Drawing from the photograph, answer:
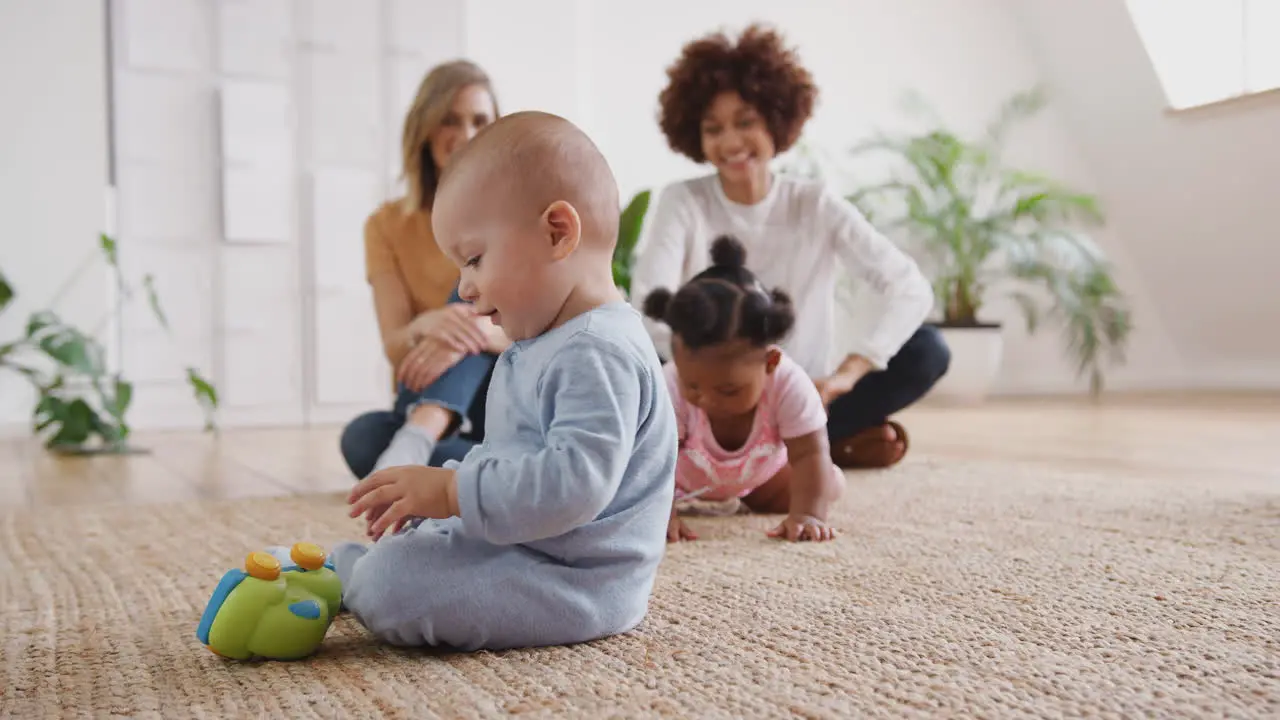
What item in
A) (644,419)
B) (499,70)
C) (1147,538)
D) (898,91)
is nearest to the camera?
(644,419)

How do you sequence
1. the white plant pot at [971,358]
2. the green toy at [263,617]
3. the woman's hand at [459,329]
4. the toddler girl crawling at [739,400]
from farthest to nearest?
the white plant pot at [971,358]
the woman's hand at [459,329]
the toddler girl crawling at [739,400]
the green toy at [263,617]

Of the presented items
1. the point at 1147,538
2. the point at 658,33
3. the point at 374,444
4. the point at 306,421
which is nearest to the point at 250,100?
the point at 306,421

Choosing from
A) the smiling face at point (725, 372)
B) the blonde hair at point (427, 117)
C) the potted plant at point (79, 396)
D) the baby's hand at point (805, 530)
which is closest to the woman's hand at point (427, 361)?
the blonde hair at point (427, 117)

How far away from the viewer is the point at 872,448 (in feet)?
7.77

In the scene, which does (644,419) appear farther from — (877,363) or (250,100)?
(250,100)

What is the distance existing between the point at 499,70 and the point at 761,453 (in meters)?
3.06

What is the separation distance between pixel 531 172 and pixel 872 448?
159cm

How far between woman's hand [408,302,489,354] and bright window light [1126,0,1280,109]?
146 inches

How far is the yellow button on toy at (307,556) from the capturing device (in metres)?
0.97

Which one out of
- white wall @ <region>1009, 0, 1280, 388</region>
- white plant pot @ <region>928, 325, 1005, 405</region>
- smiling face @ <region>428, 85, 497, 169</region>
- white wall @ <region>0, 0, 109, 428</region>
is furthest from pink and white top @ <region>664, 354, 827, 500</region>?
white wall @ <region>1009, 0, 1280, 388</region>

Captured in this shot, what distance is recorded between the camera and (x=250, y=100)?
393 cm

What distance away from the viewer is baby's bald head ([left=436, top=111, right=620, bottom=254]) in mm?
914

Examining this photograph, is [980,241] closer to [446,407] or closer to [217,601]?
[446,407]

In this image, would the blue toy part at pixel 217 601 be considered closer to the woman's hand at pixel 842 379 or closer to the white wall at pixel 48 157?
the woman's hand at pixel 842 379
